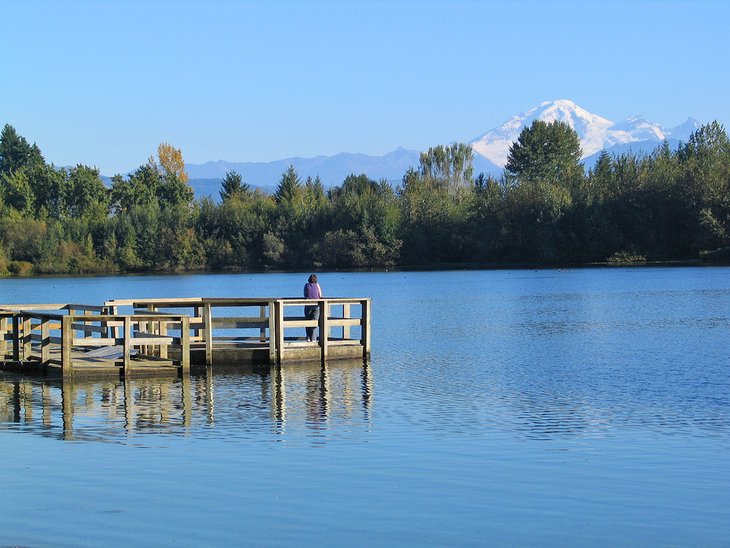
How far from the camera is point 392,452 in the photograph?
16.9 metres

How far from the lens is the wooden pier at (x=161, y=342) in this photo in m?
26.3

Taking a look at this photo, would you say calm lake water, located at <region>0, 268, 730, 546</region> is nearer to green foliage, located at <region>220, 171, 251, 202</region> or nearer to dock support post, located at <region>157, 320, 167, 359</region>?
dock support post, located at <region>157, 320, 167, 359</region>

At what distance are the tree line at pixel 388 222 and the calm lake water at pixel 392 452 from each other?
78.3 metres

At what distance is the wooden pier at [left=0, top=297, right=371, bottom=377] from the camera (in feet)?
86.4

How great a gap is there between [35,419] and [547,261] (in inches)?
3875

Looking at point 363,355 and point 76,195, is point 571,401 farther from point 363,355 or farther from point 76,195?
point 76,195

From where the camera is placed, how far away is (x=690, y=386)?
24.2 metres

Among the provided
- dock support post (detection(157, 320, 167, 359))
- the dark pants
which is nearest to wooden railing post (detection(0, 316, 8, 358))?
dock support post (detection(157, 320, 167, 359))

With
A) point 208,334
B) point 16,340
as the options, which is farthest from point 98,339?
point 208,334

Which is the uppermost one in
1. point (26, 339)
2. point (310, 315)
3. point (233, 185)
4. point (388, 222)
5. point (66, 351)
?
point (233, 185)

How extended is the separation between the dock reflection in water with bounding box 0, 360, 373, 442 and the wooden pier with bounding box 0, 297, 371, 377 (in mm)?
479

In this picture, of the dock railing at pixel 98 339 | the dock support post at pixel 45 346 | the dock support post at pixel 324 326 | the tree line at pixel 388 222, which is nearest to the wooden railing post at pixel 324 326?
the dock support post at pixel 324 326

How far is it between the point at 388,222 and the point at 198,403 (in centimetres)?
10152

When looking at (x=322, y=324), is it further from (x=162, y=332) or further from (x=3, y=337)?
(x=3, y=337)
